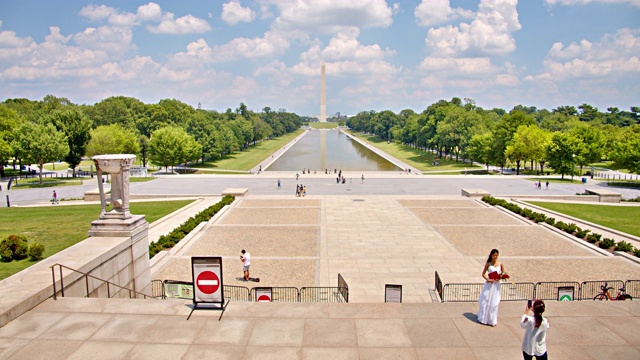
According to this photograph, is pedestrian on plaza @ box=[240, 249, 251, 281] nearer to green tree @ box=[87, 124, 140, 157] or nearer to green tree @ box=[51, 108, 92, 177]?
green tree @ box=[51, 108, 92, 177]

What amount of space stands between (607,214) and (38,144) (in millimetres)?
60552

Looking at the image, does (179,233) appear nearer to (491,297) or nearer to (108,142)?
(491,297)

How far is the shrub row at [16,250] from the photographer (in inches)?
707

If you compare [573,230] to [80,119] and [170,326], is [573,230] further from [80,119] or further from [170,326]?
[80,119]

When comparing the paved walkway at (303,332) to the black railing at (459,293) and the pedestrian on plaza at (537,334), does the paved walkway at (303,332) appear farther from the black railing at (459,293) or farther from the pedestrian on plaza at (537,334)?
the black railing at (459,293)

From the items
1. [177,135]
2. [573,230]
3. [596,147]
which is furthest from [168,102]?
[573,230]

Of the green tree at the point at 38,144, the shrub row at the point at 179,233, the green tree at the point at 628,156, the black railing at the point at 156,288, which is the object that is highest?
the green tree at the point at 38,144

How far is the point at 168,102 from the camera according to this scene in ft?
402

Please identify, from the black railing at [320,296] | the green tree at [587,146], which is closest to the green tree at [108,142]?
the black railing at [320,296]

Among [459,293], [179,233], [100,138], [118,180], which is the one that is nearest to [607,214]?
[459,293]

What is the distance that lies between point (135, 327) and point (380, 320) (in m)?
5.49

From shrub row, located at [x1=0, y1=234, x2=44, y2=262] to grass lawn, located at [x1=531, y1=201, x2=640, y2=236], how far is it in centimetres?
3244

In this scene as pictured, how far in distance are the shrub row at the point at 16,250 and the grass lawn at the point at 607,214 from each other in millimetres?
32440

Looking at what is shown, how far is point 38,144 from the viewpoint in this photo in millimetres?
53531
